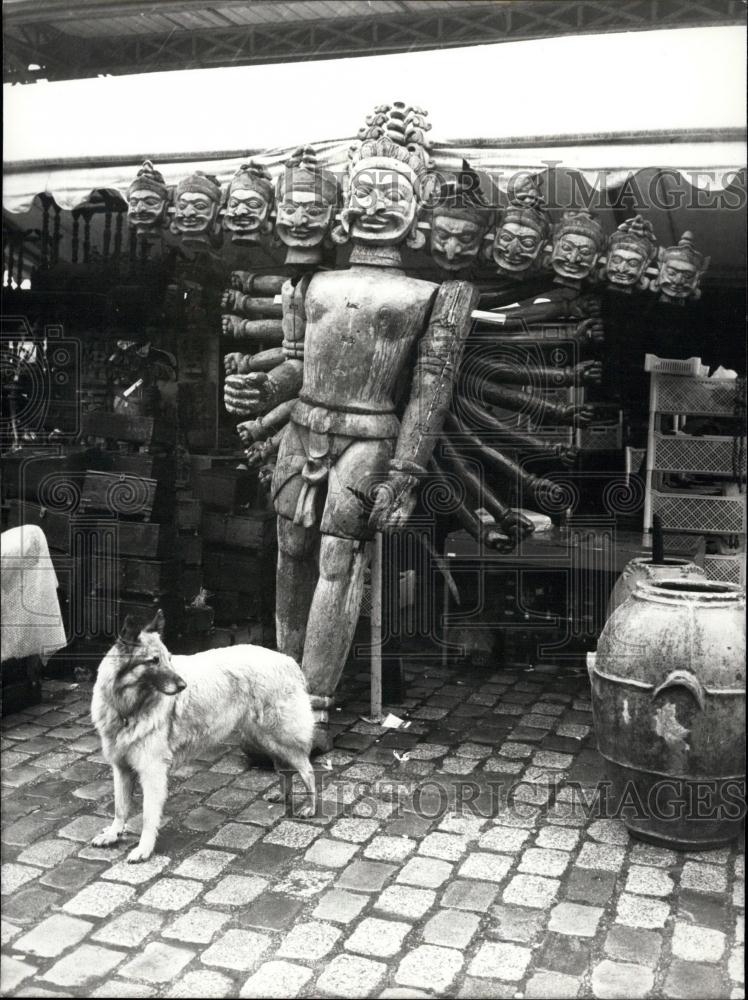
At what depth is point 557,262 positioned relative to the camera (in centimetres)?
484

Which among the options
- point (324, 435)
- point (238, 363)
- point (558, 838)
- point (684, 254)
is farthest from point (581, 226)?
point (558, 838)

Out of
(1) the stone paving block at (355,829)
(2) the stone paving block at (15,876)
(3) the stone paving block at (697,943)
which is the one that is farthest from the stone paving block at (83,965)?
(3) the stone paving block at (697,943)

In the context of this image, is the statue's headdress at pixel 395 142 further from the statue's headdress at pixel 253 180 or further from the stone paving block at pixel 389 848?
the stone paving block at pixel 389 848

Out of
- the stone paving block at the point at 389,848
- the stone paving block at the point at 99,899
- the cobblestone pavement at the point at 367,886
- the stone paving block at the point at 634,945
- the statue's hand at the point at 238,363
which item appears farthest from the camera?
the statue's hand at the point at 238,363

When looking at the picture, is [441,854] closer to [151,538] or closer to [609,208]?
[151,538]

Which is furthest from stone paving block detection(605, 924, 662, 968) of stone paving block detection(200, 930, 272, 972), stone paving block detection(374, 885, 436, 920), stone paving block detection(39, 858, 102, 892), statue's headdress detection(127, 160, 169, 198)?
statue's headdress detection(127, 160, 169, 198)

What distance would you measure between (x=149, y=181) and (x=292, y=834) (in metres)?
3.47

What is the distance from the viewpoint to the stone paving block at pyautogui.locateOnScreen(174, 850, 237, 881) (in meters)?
3.78

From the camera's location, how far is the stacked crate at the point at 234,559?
20.0 ft

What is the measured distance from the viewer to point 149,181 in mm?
5180

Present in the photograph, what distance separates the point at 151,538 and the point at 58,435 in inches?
38.4

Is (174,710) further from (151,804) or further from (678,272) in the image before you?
(678,272)

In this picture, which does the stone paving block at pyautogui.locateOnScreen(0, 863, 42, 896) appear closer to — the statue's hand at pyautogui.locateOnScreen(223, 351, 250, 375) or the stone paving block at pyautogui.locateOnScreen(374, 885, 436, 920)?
the stone paving block at pyautogui.locateOnScreen(374, 885, 436, 920)

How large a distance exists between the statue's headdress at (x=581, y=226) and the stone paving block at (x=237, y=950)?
11.5 feet
